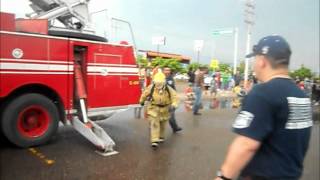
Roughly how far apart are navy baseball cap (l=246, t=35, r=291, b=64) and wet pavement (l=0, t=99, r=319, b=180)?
146 inches

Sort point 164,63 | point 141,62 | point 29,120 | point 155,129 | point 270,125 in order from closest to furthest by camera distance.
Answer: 1. point 270,125
2. point 29,120
3. point 155,129
4. point 141,62
5. point 164,63

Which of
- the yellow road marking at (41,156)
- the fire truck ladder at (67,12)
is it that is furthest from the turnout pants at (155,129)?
the fire truck ladder at (67,12)

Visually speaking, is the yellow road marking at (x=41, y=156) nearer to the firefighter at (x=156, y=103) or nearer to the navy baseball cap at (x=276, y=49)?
the firefighter at (x=156, y=103)

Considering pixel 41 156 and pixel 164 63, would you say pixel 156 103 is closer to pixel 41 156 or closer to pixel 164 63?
pixel 41 156

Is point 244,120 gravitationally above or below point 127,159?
above

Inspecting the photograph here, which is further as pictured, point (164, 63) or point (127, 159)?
point (164, 63)

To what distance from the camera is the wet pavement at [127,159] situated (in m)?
5.73

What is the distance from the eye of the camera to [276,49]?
2287 millimetres

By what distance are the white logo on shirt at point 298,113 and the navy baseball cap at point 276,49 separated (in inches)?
9.3

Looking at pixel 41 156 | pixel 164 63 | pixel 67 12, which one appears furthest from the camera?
pixel 164 63

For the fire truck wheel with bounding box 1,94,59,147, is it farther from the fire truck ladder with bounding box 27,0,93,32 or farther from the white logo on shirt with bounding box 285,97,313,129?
the white logo on shirt with bounding box 285,97,313,129

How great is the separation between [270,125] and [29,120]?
5619 millimetres

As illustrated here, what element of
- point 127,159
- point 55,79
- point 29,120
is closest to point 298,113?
point 127,159

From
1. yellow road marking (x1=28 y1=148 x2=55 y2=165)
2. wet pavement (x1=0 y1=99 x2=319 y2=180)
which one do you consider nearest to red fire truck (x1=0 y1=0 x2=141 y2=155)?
yellow road marking (x1=28 y1=148 x2=55 y2=165)
